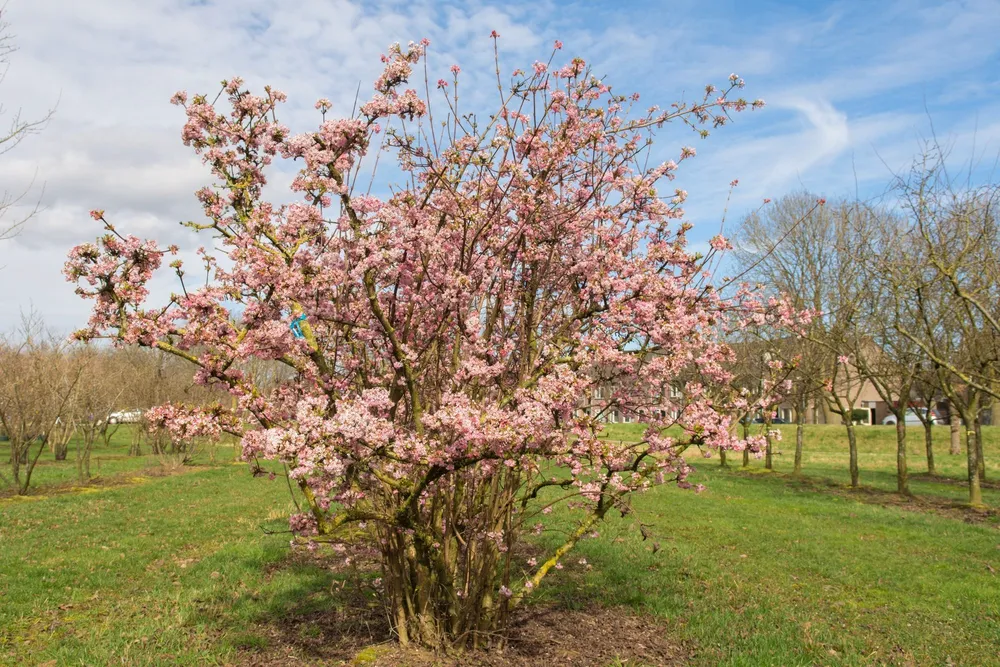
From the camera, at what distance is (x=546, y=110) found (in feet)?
20.0

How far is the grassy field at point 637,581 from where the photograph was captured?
6551 millimetres

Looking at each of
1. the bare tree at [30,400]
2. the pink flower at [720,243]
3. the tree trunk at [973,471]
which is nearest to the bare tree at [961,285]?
the tree trunk at [973,471]

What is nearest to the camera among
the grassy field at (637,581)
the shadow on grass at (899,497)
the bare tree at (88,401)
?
the grassy field at (637,581)

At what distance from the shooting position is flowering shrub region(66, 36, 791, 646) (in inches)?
193

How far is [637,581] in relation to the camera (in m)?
8.67

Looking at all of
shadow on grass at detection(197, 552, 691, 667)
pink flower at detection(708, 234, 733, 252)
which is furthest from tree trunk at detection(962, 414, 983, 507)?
pink flower at detection(708, 234, 733, 252)

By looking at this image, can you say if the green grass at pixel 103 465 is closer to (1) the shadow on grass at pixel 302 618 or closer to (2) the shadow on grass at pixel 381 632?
(1) the shadow on grass at pixel 302 618

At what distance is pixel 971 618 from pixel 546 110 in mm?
7342

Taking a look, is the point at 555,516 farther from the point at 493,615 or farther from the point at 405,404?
the point at 405,404

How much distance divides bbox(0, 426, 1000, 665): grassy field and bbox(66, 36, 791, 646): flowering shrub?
196 centimetres

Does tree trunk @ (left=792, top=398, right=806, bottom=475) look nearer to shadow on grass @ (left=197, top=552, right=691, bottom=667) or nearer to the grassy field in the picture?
the grassy field

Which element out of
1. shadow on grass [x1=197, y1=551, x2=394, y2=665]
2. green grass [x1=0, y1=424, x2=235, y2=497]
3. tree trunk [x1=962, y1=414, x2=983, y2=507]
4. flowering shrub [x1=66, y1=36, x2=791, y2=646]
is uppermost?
flowering shrub [x1=66, y1=36, x2=791, y2=646]

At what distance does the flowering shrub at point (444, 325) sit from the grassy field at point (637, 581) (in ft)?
6.43

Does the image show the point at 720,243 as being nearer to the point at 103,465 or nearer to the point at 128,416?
the point at 103,465
